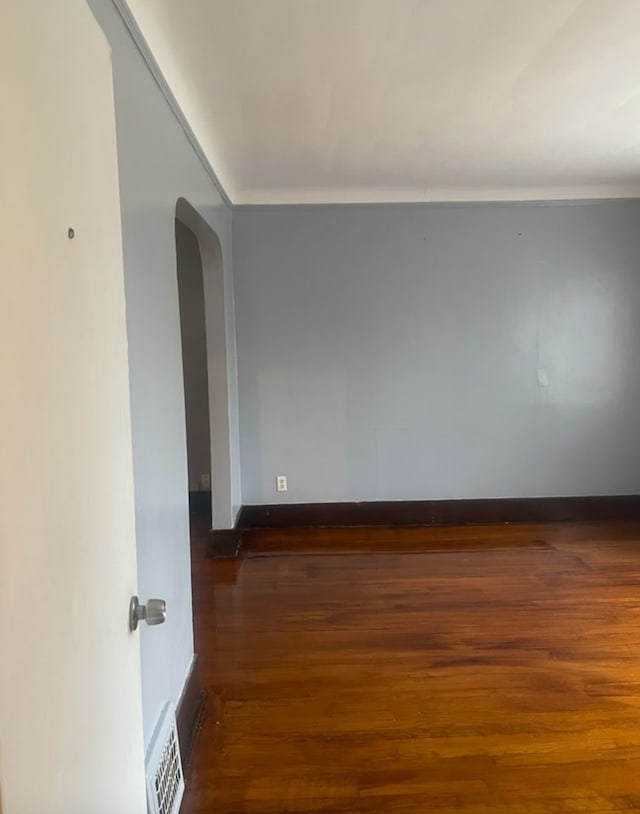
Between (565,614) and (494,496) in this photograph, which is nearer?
(565,614)

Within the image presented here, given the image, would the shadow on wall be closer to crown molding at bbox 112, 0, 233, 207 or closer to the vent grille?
crown molding at bbox 112, 0, 233, 207

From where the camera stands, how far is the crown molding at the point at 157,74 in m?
1.63

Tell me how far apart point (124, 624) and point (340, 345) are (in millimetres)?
3327

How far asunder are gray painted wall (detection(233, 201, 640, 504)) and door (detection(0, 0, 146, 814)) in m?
3.15

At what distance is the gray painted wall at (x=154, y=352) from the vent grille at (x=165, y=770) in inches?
2.2

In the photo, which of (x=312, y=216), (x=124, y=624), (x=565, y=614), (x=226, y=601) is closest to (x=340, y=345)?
(x=312, y=216)

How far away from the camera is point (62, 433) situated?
32.1 inches

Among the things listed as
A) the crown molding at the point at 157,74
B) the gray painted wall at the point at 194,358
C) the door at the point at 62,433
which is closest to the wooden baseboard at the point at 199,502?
the gray painted wall at the point at 194,358

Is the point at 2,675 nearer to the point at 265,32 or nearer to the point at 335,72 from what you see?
the point at 265,32

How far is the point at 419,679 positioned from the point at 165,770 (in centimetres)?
110

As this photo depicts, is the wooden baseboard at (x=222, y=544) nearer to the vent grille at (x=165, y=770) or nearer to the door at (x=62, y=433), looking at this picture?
the vent grille at (x=165, y=770)

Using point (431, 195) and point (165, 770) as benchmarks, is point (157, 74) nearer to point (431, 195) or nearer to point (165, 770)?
point (165, 770)

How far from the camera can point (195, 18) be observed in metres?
1.89

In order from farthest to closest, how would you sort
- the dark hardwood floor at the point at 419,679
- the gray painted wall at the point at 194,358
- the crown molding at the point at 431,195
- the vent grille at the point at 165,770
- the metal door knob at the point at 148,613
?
the gray painted wall at the point at 194,358 → the crown molding at the point at 431,195 → the dark hardwood floor at the point at 419,679 → the vent grille at the point at 165,770 → the metal door knob at the point at 148,613
